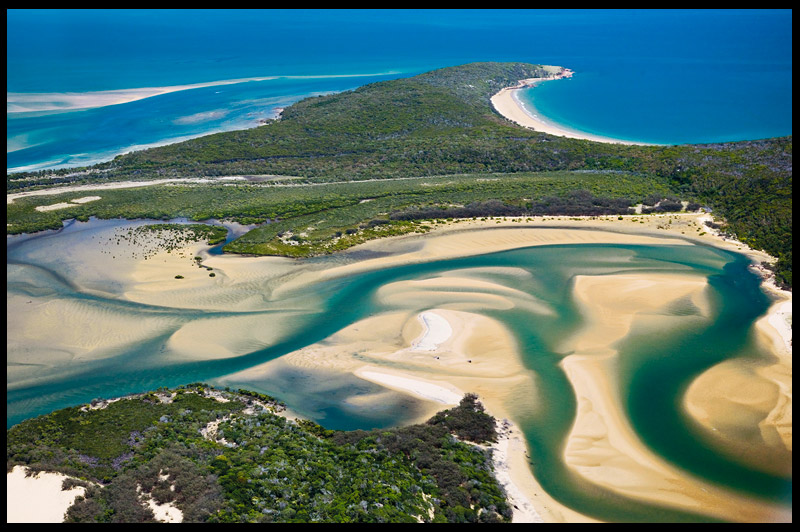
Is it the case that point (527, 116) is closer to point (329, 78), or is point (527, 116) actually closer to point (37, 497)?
point (329, 78)

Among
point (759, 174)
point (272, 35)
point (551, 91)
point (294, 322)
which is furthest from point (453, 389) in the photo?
point (272, 35)

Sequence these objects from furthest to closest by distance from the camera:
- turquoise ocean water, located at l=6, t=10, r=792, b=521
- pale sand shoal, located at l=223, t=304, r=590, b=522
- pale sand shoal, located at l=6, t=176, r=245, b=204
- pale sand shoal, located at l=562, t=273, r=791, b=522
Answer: pale sand shoal, located at l=6, t=176, r=245, b=204, pale sand shoal, located at l=223, t=304, r=590, b=522, turquoise ocean water, located at l=6, t=10, r=792, b=521, pale sand shoal, located at l=562, t=273, r=791, b=522

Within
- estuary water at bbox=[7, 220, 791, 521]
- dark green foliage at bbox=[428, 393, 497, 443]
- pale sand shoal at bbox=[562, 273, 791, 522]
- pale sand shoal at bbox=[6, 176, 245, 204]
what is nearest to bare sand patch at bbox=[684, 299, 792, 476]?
estuary water at bbox=[7, 220, 791, 521]

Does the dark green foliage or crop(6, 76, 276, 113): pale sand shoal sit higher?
crop(6, 76, 276, 113): pale sand shoal

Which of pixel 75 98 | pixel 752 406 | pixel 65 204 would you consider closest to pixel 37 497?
pixel 752 406

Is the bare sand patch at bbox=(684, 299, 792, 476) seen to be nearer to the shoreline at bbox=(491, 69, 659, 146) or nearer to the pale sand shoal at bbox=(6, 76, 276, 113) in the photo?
the shoreline at bbox=(491, 69, 659, 146)

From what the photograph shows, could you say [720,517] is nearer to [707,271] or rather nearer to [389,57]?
[707,271]

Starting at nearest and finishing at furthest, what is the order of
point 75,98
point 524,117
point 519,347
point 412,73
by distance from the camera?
point 519,347 < point 524,117 < point 75,98 < point 412,73

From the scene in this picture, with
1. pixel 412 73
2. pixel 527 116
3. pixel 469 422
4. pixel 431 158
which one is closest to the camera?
pixel 469 422
